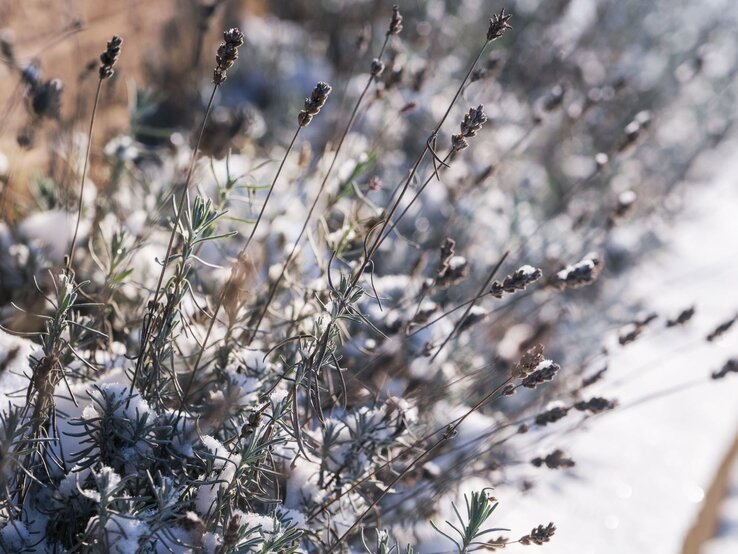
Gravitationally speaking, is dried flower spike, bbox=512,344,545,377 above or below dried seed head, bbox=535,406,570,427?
below

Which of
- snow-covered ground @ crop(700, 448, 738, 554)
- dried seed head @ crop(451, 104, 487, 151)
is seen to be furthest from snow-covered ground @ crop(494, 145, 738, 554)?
dried seed head @ crop(451, 104, 487, 151)

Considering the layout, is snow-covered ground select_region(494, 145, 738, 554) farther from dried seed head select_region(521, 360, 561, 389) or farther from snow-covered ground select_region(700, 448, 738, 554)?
dried seed head select_region(521, 360, 561, 389)

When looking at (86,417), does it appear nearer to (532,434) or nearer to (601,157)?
(601,157)

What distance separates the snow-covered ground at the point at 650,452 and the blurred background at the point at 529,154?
0.01 m

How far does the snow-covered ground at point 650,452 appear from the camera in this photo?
2621mm

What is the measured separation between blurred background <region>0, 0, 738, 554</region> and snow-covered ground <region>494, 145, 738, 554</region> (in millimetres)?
11

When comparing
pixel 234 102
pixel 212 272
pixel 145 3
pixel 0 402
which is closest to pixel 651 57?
pixel 234 102

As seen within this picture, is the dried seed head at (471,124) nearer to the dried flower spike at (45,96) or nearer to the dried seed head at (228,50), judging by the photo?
the dried seed head at (228,50)

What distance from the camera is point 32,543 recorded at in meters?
1.47

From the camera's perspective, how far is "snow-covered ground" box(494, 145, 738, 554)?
8.60ft

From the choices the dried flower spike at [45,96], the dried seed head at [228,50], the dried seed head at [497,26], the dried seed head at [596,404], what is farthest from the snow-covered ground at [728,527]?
the dried flower spike at [45,96]

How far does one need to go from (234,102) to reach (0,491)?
3.20m

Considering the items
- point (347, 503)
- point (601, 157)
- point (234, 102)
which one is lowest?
point (347, 503)

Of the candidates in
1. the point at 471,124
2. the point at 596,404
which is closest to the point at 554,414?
the point at 596,404
